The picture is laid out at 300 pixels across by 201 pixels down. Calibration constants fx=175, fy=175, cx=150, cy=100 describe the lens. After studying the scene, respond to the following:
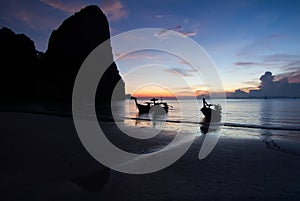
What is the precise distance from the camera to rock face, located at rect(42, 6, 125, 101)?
80.1 metres

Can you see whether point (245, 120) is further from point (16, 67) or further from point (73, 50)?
point (73, 50)

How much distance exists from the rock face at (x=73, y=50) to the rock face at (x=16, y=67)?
6.18 m

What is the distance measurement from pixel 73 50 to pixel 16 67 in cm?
2867

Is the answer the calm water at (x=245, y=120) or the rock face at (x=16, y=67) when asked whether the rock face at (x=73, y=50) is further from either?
the calm water at (x=245, y=120)

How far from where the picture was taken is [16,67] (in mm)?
69500

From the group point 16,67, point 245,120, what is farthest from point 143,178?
point 16,67

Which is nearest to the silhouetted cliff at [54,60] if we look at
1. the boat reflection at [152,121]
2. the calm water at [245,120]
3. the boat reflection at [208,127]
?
the boat reflection at [152,121]

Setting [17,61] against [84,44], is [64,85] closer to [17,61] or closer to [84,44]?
[17,61]

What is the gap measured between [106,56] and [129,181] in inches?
4557

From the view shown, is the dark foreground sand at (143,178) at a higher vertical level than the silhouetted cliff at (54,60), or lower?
lower

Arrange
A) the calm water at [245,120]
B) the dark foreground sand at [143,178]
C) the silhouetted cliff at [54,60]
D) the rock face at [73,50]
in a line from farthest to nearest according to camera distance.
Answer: the rock face at [73,50] < the silhouetted cliff at [54,60] < the calm water at [245,120] < the dark foreground sand at [143,178]

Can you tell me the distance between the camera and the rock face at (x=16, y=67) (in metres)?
66.9

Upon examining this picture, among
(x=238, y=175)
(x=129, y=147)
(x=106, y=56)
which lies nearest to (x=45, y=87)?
(x=106, y=56)

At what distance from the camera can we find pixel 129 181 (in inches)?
191
